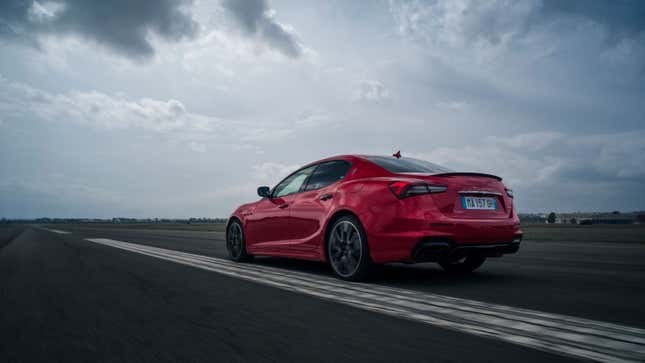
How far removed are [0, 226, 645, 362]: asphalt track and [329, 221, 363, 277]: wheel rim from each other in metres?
0.29

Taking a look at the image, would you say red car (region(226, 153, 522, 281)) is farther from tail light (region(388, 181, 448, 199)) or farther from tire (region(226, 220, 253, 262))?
tire (region(226, 220, 253, 262))

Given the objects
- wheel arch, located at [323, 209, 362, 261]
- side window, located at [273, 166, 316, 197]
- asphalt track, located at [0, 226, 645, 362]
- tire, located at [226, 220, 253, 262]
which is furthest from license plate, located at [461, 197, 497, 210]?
tire, located at [226, 220, 253, 262]

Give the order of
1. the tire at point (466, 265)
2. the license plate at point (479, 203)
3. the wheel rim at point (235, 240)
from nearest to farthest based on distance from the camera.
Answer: the license plate at point (479, 203) < the tire at point (466, 265) < the wheel rim at point (235, 240)

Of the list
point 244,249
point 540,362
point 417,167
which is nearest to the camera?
point 540,362

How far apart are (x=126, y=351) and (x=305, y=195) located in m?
3.69

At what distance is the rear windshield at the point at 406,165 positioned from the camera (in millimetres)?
5081

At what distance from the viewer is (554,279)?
507 centimetres

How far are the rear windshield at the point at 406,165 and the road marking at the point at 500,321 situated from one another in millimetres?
1377

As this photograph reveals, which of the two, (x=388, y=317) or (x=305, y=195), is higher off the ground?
(x=305, y=195)

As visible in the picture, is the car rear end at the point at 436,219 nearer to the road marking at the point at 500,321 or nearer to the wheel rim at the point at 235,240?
the road marking at the point at 500,321

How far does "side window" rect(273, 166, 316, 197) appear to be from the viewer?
632 centimetres

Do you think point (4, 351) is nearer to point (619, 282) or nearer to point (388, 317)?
point (388, 317)

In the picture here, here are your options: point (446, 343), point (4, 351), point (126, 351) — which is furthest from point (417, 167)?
point (4, 351)

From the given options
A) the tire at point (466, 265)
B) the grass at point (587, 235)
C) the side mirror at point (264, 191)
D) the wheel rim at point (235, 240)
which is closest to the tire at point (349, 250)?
the tire at point (466, 265)
